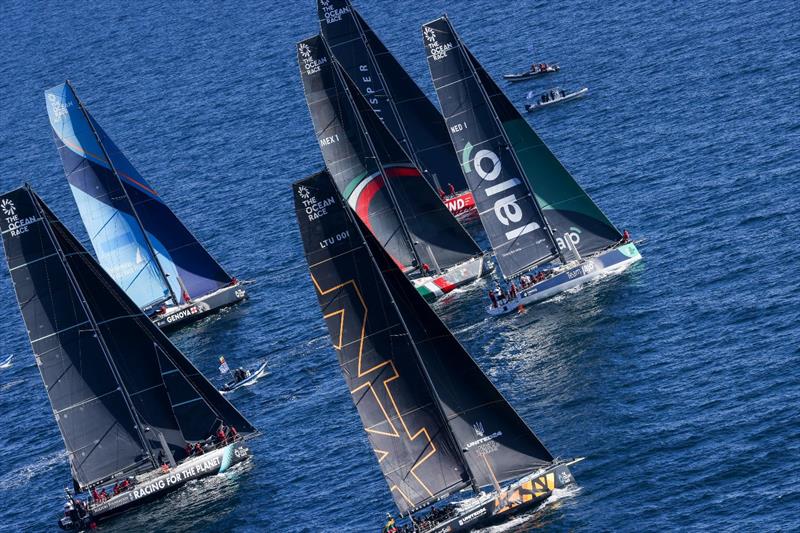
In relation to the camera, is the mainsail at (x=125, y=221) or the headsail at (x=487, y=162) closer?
the headsail at (x=487, y=162)

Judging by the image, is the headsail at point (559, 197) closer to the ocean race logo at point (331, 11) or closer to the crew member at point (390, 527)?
the ocean race logo at point (331, 11)

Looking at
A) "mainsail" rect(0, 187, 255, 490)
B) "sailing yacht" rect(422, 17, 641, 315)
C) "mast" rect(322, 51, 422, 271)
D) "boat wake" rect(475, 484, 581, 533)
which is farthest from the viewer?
"mast" rect(322, 51, 422, 271)

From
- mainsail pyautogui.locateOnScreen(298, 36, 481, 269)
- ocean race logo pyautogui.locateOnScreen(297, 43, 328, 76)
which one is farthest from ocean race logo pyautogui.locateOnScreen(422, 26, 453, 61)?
ocean race logo pyautogui.locateOnScreen(297, 43, 328, 76)

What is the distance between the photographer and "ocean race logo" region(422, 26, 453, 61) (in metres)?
115

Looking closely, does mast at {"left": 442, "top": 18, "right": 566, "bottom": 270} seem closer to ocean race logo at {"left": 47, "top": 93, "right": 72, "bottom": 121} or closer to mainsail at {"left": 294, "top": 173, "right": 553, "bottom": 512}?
ocean race logo at {"left": 47, "top": 93, "right": 72, "bottom": 121}

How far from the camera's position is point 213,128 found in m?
186

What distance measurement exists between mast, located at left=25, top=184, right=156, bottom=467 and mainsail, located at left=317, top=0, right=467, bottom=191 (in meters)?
37.6

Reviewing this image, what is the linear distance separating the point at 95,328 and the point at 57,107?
1314 inches

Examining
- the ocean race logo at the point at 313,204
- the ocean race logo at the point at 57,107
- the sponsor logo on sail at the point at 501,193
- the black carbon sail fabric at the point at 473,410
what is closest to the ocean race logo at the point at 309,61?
the sponsor logo on sail at the point at 501,193

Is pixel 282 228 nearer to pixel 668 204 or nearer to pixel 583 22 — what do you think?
pixel 668 204

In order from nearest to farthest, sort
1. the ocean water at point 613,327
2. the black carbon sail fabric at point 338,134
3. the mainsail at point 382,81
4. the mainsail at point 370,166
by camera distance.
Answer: the ocean water at point 613,327 → the mainsail at point 370,166 → the black carbon sail fabric at point 338,134 → the mainsail at point 382,81

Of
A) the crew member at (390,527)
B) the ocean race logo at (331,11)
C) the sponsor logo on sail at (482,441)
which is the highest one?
the ocean race logo at (331,11)

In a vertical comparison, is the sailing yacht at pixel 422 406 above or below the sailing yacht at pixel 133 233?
below

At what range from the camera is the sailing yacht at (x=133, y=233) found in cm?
12825
